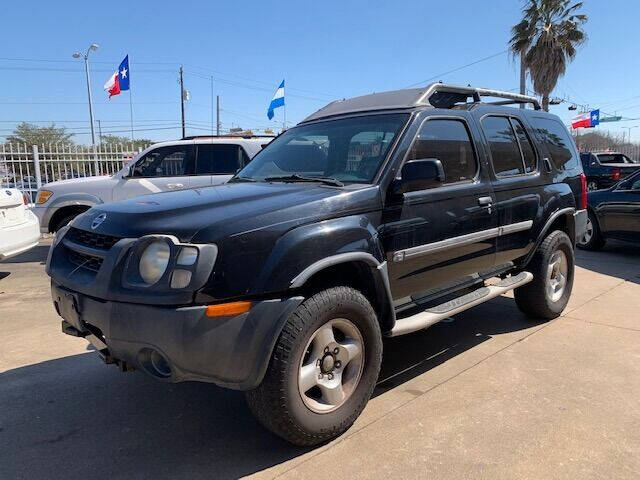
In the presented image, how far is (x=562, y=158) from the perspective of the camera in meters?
5.37

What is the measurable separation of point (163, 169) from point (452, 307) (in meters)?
6.56

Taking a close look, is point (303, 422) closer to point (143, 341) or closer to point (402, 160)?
point (143, 341)

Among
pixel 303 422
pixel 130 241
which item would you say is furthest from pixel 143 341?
pixel 303 422

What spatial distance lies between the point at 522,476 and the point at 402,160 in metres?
1.99

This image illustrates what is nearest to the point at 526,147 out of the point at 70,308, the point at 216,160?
the point at 70,308

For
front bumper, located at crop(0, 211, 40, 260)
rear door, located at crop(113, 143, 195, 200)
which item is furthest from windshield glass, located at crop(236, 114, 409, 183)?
rear door, located at crop(113, 143, 195, 200)

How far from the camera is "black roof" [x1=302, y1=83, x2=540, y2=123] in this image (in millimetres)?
4018

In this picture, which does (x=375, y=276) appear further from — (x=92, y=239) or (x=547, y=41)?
(x=547, y=41)

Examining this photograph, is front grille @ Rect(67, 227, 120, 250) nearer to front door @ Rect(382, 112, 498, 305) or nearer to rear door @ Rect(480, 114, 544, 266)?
front door @ Rect(382, 112, 498, 305)

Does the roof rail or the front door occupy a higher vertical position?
the roof rail

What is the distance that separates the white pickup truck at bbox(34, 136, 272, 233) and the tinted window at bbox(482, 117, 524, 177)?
4928 millimetres

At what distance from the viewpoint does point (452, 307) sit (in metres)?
3.80

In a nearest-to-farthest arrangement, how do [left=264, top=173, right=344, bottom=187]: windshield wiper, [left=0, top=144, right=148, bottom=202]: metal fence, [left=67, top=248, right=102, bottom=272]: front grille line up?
[left=67, top=248, right=102, bottom=272]: front grille, [left=264, top=173, right=344, bottom=187]: windshield wiper, [left=0, top=144, right=148, bottom=202]: metal fence

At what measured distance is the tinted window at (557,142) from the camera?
517cm
